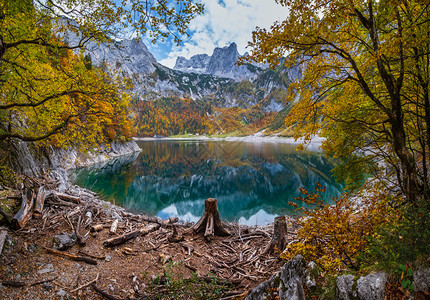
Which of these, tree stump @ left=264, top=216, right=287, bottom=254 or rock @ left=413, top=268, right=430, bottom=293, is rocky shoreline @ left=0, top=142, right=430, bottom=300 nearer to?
rock @ left=413, top=268, right=430, bottom=293

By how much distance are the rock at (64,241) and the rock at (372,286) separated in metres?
7.76

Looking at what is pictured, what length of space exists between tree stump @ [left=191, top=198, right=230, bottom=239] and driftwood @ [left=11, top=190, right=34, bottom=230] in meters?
6.22

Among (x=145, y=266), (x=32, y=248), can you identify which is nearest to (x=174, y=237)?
(x=145, y=266)

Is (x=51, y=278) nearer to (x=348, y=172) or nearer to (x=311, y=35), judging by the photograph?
(x=311, y=35)

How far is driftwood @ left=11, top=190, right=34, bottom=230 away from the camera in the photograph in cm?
595

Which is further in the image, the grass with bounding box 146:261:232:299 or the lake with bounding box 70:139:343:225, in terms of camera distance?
the lake with bounding box 70:139:343:225

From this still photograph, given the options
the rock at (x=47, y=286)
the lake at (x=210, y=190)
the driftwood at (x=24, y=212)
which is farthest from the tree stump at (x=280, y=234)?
the driftwood at (x=24, y=212)

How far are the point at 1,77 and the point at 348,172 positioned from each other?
13251 millimetres

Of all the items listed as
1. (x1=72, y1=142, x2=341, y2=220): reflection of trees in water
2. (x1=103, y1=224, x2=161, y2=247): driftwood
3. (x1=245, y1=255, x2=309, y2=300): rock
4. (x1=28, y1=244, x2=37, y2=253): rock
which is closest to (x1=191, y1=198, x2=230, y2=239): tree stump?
(x1=103, y1=224, x2=161, y2=247): driftwood

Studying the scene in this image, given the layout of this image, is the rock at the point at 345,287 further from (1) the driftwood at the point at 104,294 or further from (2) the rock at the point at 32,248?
(2) the rock at the point at 32,248

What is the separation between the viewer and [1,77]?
6941 mm

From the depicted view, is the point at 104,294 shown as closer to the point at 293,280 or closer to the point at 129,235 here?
the point at 129,235

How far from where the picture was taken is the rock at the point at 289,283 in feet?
11.4

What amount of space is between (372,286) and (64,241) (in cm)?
802
